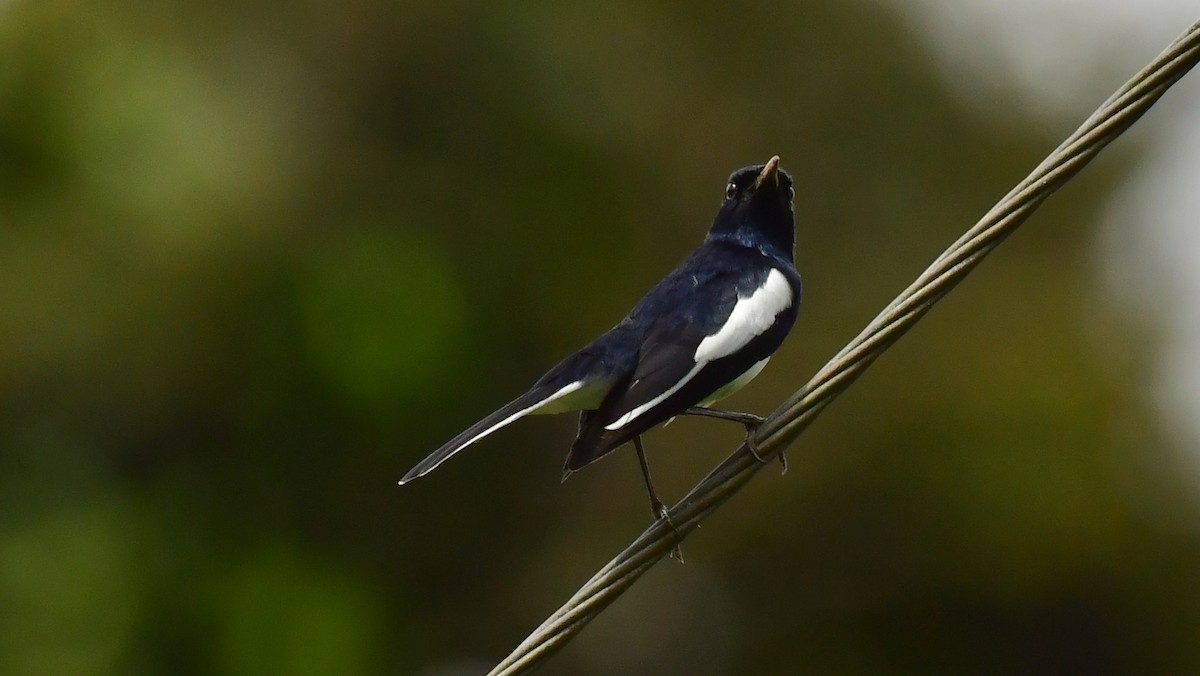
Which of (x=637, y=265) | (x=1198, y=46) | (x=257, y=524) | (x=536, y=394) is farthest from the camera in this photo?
(x=637, y=265)

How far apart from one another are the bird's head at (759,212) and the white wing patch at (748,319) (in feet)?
1.46

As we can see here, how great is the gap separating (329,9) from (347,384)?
13.2 feet

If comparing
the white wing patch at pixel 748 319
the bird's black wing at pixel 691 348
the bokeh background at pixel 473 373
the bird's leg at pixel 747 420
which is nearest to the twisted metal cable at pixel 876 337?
the bird's leg at pixel 747 420

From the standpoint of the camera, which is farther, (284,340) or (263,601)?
(284,340)

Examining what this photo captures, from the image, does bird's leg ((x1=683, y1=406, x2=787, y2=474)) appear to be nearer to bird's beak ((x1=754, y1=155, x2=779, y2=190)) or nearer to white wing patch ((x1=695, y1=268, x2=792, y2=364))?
white wing patch ((x1=695, y1=268, x2=792, y2=364))

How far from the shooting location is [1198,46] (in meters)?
2.70

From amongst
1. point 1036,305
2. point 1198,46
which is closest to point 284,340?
point 1036,305

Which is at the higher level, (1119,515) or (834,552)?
(834,552)

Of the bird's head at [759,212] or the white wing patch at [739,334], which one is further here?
the bird's head at [759,212]

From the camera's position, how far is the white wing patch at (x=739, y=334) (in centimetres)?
372

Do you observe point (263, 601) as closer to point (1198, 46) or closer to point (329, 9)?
point (329, 9)

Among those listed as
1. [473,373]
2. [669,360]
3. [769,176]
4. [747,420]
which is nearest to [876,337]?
[747,420]

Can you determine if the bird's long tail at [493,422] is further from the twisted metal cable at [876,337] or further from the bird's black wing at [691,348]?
the twisted metal cable at [876,337]

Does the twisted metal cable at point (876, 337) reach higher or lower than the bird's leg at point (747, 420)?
higher
